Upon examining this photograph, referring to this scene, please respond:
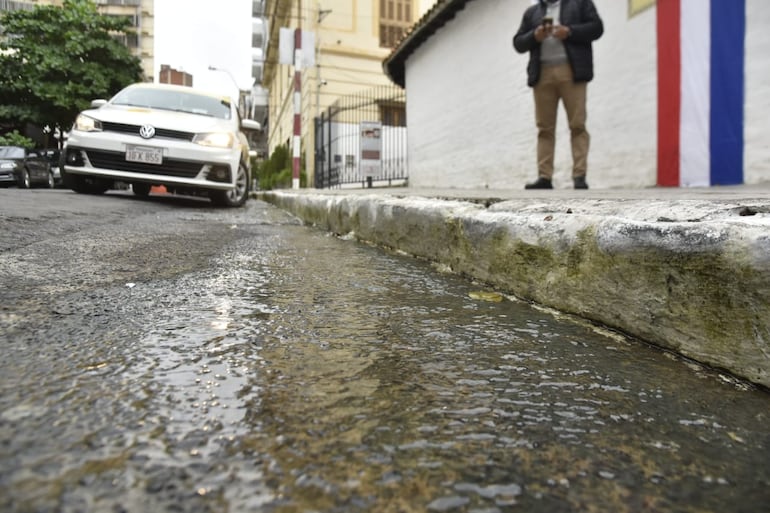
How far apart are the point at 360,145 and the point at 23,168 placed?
9.16m

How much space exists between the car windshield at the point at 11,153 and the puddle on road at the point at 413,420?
15.0 m

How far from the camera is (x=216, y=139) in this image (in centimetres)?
581

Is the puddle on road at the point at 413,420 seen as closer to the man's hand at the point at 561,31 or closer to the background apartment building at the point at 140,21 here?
the man's hand at the point at 561,31

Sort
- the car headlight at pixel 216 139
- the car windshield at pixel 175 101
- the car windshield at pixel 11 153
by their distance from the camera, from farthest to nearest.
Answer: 1. the car windshield at pixel 11 153
2. the car windshield at pixel 175 101
3. the car headlight at pixel 216 139

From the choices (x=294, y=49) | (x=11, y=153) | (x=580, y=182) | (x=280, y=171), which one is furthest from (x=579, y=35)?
(x=280, y=171)

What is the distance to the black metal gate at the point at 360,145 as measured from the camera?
34.6ft

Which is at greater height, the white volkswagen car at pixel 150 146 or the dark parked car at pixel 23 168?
the dark parked car at pixel 23 168

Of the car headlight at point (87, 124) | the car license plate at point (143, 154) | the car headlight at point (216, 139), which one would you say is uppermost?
the car headlight at point (87, 124)

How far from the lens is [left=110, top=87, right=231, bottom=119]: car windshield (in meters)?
6.14

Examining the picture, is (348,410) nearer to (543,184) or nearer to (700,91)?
(543,184)

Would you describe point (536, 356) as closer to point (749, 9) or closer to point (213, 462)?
point (213, 462)

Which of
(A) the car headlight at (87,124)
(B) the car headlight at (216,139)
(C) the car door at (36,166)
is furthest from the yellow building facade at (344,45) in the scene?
(A) the car headlight at (87,124)

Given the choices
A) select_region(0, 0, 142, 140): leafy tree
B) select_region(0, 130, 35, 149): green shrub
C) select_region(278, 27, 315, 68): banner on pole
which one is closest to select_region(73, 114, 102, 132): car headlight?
select_region(278, 27, 315, 68): banner on pole

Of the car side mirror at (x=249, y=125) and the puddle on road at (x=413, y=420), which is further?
the car side mirror at (x=249, y=125)
